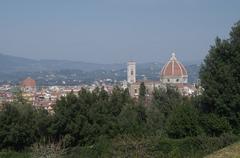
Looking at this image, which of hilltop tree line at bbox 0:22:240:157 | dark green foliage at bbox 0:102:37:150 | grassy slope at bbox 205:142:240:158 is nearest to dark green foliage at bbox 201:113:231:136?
hilltop tree line at bbox 0:22:240:157

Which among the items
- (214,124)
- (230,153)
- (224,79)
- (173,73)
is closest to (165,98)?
(224,79)

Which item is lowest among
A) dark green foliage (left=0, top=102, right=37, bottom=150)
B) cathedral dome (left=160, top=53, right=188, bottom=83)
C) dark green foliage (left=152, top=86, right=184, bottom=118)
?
dark green foliage (left=0, top=102, right=37, bottom=150)

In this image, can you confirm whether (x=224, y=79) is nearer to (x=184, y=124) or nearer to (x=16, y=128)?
(x=184, y=124)

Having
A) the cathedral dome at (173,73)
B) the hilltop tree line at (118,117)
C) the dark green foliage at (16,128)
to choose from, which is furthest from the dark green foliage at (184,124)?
the cathedral dome at (173,73)

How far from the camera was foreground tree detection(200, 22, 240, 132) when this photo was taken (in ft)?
75.8

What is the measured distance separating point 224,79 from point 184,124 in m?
2.77

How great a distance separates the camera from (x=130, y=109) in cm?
2745

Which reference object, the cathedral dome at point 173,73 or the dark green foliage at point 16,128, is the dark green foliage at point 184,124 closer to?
the dark green foliage at point 16,128

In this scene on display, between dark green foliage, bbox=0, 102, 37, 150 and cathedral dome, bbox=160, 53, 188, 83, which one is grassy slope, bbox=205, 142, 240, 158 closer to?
dark green foliage, bbox=0, 102, 37, 150

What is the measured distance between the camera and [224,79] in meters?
23.7

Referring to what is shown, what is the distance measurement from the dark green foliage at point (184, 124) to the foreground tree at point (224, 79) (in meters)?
1.18

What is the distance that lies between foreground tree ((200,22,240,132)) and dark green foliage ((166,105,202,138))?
1180 millimetres

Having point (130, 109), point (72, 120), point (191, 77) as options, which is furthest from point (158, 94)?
point (191, 77)

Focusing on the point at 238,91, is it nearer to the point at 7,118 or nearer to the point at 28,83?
the point at 7,118
